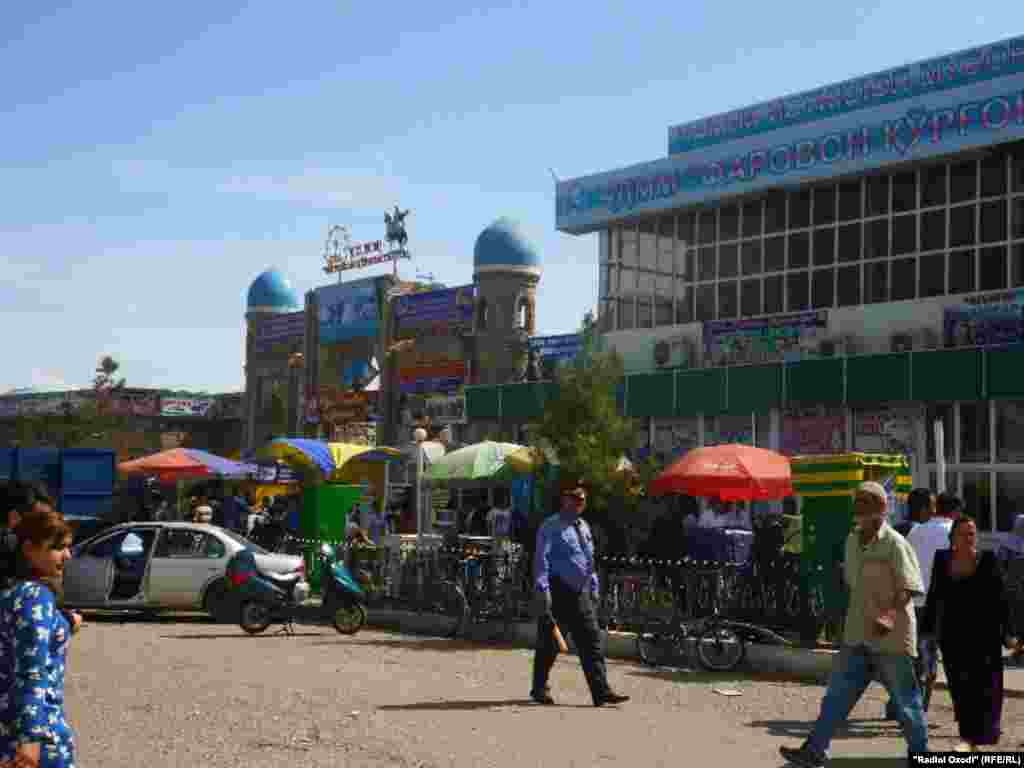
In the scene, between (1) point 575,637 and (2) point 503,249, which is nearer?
(1) point 575,637

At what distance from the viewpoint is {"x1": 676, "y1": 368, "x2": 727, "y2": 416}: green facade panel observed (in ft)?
101

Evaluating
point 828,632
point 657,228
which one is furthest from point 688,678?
point 657,228

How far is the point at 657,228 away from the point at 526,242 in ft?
53.9

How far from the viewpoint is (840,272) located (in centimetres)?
2989

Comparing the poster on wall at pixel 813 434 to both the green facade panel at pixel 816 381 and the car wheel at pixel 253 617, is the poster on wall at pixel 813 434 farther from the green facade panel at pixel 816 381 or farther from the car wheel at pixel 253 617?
the car wheel at pixel 253 617

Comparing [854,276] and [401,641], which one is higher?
[854,276]

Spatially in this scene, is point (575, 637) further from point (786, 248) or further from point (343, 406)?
point (343, 406)

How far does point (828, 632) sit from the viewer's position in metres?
13.9

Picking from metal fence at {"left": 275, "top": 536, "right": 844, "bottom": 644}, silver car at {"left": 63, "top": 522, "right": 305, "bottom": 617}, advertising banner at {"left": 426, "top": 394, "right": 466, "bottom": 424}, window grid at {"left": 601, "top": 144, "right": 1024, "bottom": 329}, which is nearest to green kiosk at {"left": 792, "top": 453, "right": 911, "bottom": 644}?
metal fence at {"left": 275, "top": 536, "right": 844, "bottom": 644}

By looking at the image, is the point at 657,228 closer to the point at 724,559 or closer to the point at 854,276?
the point at 854,276

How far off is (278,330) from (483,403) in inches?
992

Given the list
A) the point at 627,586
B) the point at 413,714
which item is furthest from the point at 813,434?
the point at 413,714

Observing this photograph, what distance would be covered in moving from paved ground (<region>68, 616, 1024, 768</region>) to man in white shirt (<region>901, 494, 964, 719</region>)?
36cm

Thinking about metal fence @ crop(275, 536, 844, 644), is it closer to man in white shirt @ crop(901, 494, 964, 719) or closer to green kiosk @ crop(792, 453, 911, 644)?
green kiosk @ crop(792, 453, 911, 644)
